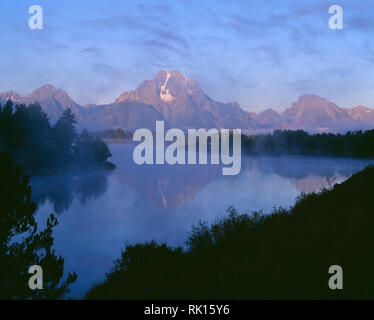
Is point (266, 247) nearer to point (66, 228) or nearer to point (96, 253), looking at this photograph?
point (96, 253)

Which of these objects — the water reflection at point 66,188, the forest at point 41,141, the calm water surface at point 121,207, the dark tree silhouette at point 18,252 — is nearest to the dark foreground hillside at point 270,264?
the dark tree silhouette at point 18,252

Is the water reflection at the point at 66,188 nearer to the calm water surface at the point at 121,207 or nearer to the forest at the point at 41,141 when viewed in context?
the calm water surface at the point at 121,207

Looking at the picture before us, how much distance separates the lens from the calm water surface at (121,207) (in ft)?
127

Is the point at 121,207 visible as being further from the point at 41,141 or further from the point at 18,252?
the point at 18,252

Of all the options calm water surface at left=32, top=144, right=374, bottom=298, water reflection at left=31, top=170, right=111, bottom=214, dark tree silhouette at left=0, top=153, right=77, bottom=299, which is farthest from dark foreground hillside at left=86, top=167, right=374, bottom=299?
water reflection at left=31, top=170, right=111, bottom=214

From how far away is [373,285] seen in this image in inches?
416

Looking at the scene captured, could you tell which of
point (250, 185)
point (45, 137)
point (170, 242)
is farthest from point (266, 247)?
point (45, 137)

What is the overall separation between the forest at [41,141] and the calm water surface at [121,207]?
5.32 m

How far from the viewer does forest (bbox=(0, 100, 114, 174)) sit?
263ft

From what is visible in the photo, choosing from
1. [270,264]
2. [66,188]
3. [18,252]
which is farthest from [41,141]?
[270,264]

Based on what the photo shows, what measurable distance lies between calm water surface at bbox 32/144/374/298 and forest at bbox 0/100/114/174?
5320mm

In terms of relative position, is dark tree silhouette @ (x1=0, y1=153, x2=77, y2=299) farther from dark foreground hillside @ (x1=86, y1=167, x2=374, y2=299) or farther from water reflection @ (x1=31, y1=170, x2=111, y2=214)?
water reflection @ (x1=31, y1=170, x2=111, y2=214)

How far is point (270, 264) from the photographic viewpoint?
43.7 ft

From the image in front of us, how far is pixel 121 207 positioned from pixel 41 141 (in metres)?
37.5
